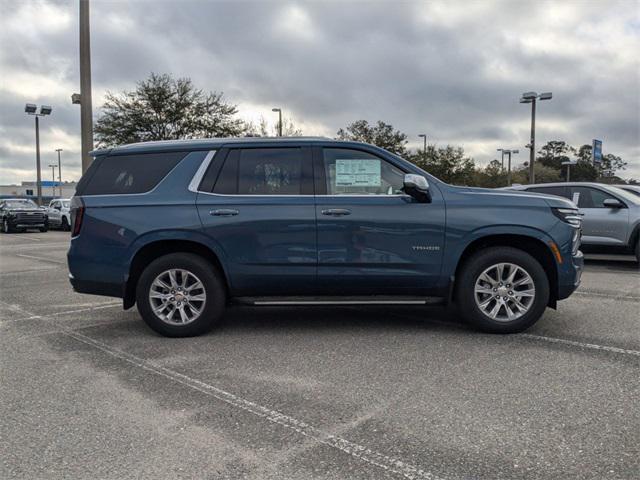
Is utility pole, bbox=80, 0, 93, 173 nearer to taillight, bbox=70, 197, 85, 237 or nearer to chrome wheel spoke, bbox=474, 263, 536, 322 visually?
taillight, bbox=70, 197, 85, 237

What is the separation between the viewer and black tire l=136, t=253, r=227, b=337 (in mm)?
5180

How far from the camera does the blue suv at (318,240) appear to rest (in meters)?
5.16

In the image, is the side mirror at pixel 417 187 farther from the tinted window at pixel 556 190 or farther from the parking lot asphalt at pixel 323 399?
the tinted window at pixel 556 190

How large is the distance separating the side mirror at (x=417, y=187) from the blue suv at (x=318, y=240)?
0.01 meters

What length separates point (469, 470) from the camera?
2734 mm

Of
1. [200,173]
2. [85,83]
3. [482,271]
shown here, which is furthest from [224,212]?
[85,83]

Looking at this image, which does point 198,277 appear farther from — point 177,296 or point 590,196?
point 590,196

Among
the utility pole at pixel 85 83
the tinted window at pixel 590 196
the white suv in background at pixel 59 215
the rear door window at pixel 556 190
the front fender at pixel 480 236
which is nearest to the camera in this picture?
the front fender at pixel 480 236

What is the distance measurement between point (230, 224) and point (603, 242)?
329 inches

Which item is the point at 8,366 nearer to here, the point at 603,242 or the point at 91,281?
the point at 91,281

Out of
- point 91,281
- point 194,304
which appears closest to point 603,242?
point 194,304

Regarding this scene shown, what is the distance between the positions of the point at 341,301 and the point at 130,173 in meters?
2.44

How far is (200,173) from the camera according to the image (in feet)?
17.5

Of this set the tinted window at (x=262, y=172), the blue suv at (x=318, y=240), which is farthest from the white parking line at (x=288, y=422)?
the tinted window at (x=262, y=172)
